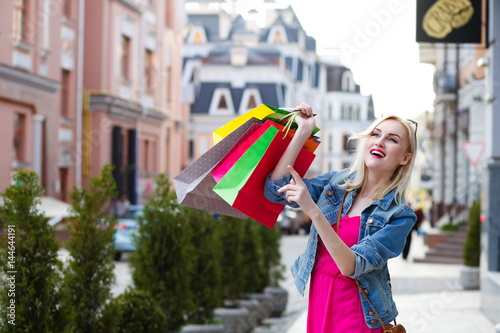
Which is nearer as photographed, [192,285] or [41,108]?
[192,285]

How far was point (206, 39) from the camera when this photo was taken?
64062 mm

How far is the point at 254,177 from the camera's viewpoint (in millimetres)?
3395

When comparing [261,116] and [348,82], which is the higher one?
[348,82]

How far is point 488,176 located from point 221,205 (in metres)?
7.77

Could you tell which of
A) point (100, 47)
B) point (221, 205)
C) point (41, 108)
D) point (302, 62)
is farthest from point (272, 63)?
point (221, 205)

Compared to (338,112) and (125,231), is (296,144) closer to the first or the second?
(125,231)

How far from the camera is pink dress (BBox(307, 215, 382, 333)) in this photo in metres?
3.44

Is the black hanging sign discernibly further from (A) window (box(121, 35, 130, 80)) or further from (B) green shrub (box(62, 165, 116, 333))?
(A) window (box(121, 35, 130, 80))

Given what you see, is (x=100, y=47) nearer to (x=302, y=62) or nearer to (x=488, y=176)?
(x=488, y=176)

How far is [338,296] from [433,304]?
918cm

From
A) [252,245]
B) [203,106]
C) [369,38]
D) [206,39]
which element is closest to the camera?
[369,38]

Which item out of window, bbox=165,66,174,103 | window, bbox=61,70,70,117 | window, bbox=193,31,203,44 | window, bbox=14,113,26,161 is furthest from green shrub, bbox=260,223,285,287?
window, bbox=193,31,203,44

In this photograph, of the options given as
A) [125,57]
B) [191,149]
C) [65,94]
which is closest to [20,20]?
[65,94]

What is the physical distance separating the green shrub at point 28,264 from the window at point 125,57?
27147 mm
